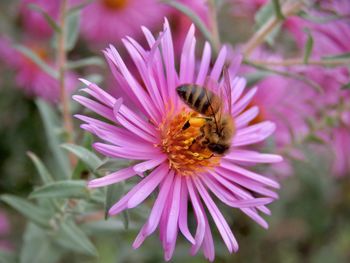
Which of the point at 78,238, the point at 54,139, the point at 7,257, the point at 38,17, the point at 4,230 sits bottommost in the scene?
the point at 4,230

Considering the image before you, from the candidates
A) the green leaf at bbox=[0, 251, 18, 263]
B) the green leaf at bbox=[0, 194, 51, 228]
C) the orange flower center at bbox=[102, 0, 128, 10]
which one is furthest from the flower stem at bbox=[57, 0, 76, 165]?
the orange flower center at bbox=[102, 0, 128, 10]

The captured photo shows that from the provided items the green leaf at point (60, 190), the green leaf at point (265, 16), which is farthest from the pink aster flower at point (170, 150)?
the green leaf at point (265, 16)

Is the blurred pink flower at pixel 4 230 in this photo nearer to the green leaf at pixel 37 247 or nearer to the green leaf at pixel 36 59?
the green leaf at pixel 37 247

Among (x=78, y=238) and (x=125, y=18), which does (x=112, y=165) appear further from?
(x=125, y=18)

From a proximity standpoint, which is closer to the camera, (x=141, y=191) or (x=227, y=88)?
(x=141, y=191)

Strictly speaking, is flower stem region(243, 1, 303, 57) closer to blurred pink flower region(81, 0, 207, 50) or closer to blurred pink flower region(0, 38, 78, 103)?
blurred pink flower region(81, 0, 207, 50)

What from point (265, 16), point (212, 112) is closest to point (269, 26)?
point (265, 16)
